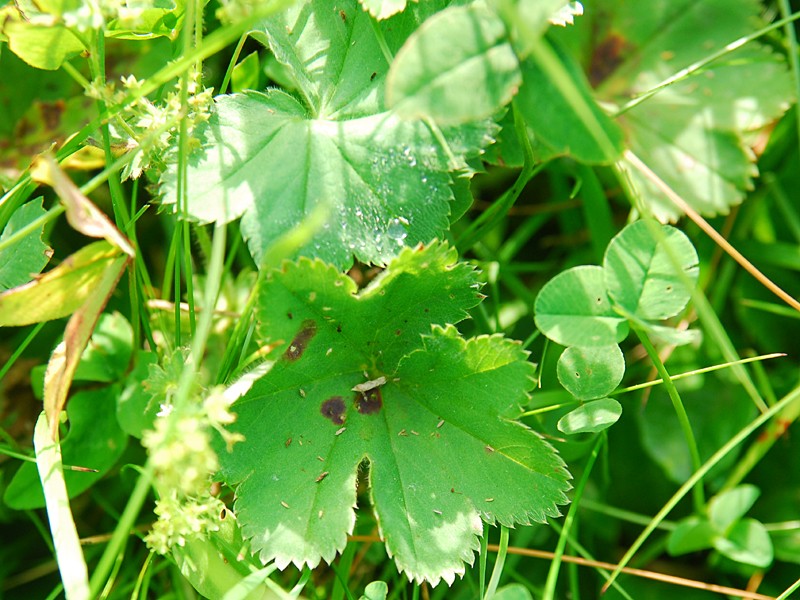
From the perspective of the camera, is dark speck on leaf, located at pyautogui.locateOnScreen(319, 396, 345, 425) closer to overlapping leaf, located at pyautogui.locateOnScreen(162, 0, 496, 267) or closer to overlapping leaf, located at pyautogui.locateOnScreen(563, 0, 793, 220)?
overlapping leaf, located at pyautogui.locateOnScreen(162, 0, 496, 267)

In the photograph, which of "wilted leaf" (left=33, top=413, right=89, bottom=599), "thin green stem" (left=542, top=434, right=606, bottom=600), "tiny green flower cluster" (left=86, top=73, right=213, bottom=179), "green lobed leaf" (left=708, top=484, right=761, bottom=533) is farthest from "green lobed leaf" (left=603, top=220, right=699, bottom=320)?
"wilted leaf" (left=33, top=413, right=89, bottom=599)

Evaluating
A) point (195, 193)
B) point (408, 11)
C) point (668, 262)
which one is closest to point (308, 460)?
point (195, 193)

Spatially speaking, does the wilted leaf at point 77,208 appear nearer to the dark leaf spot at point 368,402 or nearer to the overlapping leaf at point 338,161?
the overlapping leaf at point 338,161

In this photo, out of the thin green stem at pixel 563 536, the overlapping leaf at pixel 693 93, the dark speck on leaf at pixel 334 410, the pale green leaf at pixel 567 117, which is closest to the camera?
the pale green leaf at pixel 567 117

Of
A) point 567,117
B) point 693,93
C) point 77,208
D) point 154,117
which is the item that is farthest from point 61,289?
point 693,93

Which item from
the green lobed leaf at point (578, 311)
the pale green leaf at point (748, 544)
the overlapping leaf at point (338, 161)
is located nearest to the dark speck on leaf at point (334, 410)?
the overlapping leaf at point (338, 161)

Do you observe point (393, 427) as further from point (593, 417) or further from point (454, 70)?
point (454, 70)

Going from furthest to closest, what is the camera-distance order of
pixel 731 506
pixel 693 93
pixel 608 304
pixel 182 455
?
1. pixel 693 93
2. pixel 731 506
3. pixel 608 304
4. pixel 182 455
